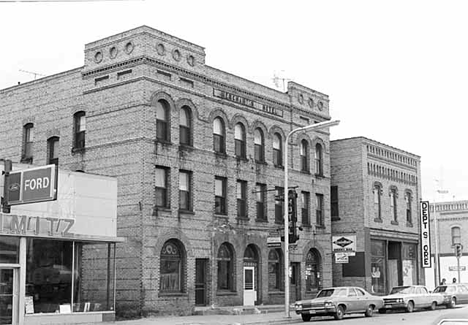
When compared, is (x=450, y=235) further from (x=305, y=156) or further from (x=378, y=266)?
(x=305, y=156)

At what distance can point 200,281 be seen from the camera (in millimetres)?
33344

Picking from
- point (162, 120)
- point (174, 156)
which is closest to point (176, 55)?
point (162, 120)

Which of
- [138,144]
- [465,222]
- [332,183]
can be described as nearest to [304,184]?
[332,183]

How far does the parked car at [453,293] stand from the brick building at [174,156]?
24.2ft

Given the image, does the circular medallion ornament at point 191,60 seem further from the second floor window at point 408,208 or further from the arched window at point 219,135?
the second floor window at point 408,208

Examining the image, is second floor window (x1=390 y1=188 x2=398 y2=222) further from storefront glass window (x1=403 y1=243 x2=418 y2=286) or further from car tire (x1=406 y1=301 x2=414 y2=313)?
car tire (x1=406 y1=301 x2=414 y2=313)

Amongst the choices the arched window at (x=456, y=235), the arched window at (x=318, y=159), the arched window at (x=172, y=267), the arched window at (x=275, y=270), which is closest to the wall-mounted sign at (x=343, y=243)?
→ the arched window at (x=318, y=159)

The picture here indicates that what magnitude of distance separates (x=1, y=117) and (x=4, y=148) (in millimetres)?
1826

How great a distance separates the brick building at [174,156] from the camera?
30719mm

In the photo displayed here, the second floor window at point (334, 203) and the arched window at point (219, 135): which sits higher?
the arched window at point (219, 135)

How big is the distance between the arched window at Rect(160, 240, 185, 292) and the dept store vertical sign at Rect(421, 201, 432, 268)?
22.7 meters

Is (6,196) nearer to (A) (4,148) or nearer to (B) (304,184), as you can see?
(A) (4,148)

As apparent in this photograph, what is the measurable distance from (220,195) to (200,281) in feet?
13.9

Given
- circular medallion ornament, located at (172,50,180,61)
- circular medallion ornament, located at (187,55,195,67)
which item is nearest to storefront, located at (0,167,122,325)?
circular medallion ornament, located at (172,50,180,61)
